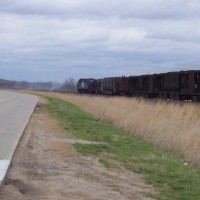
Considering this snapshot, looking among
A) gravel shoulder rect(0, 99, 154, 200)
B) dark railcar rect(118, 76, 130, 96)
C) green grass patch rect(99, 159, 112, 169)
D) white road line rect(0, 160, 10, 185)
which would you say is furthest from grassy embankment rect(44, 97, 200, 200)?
dark railcar rect(118, 76, 130, 96)

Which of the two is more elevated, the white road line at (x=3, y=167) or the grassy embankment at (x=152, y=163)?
the white road line at (x=3, y=167)

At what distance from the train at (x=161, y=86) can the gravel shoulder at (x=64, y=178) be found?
2132cm

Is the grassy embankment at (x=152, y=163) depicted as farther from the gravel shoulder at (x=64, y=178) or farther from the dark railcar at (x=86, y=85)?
the dark railcar at (x=86, y=85)

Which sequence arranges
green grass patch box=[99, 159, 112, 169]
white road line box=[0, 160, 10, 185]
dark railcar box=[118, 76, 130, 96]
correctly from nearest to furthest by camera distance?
white road line box=[0, 160, 10, 185]
green grass patch box=[99, 159, 112, 169]
dark railcar box=[118, 76, 130, 96]

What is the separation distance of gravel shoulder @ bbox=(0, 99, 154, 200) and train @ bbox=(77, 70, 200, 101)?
21325 mm

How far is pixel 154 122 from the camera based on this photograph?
69.0 feet

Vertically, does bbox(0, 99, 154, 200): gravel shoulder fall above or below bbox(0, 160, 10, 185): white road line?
below

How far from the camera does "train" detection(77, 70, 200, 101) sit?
34.7 meters

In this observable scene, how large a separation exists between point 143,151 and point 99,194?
6.14 metres

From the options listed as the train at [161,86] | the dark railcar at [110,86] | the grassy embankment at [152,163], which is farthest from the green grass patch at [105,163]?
the dark railcar at [110,86]

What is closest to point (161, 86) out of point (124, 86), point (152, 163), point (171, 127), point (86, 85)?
point (124, 86)

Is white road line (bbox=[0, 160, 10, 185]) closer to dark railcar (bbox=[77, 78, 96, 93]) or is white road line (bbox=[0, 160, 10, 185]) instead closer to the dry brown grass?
the dry brown grass

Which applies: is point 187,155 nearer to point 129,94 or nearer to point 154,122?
point 154,122

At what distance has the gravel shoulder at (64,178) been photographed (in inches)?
331
